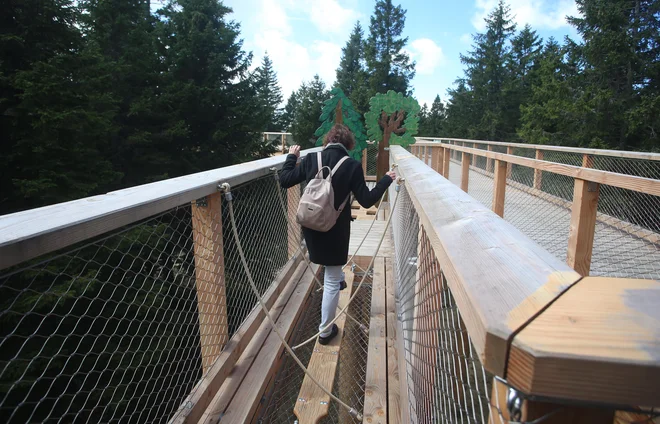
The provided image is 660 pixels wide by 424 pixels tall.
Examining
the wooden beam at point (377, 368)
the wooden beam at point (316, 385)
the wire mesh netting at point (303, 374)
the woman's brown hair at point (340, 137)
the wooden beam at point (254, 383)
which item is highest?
the woman's brown hair at point (340, 137)

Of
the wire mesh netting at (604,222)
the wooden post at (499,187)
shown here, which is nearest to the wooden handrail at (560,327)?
→ the wire mesh netting at (604,222)

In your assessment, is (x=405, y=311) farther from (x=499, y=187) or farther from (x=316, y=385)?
(x=499, y=187)

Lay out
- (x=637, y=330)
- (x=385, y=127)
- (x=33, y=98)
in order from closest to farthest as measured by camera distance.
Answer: (x=637, y=330) < (x=33, y=98) < (x=385, y=127)

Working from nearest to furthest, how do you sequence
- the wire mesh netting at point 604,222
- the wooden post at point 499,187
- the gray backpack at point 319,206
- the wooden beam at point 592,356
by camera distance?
the wooden beam at point 592,356 → the gray backpack at point 319,206 → the wire mesh netting at point 604,222 → the wooden post at point 499,187

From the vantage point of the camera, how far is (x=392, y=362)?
232 cm

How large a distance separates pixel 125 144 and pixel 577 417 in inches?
464

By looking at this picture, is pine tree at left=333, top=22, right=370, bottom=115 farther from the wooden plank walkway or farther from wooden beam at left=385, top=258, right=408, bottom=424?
wooden beam at left=385, top=258, right=408, bottom=424

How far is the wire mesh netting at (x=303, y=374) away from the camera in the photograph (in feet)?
7.19

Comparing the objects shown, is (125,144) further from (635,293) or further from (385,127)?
(635,293)

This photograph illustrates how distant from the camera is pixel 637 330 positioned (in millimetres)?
443

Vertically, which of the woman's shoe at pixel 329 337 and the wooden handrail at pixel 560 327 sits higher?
the wooden handrail at pixel 560 327

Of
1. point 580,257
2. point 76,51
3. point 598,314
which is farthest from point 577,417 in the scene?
point 76,51

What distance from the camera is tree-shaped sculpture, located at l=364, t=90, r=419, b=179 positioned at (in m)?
7.24

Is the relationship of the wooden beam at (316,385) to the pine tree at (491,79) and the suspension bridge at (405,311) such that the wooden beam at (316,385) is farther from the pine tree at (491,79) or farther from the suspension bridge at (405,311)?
the pine tree at (491,79)
